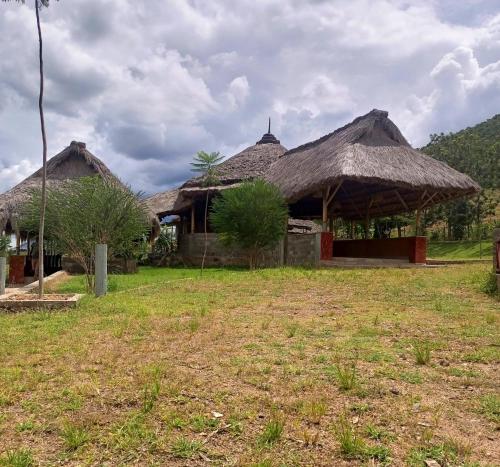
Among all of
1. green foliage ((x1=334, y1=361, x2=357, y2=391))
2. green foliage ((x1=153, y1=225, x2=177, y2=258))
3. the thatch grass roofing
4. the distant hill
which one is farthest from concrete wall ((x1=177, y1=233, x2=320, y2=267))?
the distant hill

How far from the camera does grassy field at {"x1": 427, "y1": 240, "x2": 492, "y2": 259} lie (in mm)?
26566

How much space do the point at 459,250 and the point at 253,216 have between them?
790 inches

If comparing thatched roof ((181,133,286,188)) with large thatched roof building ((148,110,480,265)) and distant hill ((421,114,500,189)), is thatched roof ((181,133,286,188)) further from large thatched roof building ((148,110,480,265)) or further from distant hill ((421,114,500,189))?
distant hill ((421,114,500,189))

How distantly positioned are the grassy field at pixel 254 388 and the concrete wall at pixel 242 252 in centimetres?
818

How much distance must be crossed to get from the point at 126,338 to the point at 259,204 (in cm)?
935

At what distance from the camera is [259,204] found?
1347cm

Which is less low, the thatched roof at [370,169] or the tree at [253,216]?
the thatched roof at [370,169]

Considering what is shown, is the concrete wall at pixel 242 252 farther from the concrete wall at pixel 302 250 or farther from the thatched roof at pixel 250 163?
the thatched roof at pixel 250 163

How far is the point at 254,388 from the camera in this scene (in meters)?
2.93

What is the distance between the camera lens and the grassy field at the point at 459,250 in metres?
26.6

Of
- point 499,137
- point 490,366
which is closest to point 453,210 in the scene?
point 499,137

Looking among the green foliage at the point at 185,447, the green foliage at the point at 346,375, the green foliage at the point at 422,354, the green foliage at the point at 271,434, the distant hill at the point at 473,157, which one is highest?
the distant hill at the point at 473,157

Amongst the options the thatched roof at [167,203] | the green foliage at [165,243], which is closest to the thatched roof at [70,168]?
the thatched roof at [167,203]

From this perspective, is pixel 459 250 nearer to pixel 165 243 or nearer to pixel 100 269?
pixel 165 243
